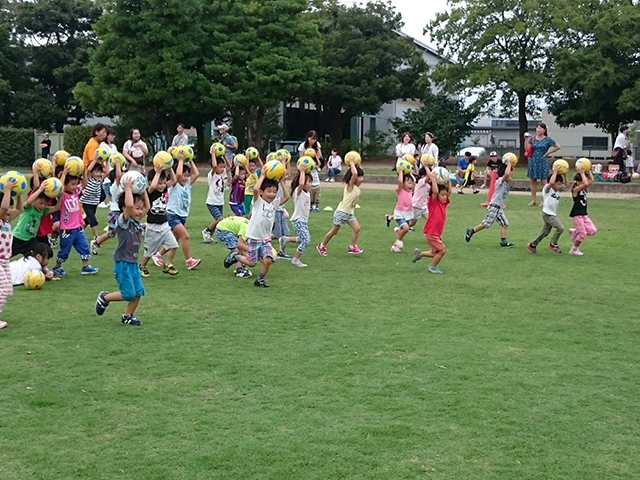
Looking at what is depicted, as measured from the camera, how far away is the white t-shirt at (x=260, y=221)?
9273 millimetres

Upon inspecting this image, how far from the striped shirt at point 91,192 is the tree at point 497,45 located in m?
28.7

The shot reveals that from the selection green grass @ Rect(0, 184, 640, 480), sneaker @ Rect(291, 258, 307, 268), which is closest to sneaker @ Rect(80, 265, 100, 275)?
green grass @ Rect(0, 184, 640, 480)

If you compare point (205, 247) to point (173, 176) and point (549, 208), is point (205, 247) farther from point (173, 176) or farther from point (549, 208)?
point (549, 208)

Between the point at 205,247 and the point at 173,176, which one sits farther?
the point at 205,247

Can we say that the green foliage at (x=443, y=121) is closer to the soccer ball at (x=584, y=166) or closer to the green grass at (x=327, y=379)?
the soccer ball at (x=584, y=166)

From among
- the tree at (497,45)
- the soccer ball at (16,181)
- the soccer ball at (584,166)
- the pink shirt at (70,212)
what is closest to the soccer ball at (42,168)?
the pink shirt at (70,212)

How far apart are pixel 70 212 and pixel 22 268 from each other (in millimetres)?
905

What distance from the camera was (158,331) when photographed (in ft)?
24.1

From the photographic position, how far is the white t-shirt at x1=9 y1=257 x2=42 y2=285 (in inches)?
362

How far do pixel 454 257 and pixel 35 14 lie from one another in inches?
1478

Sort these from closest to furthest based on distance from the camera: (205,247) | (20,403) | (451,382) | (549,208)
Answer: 1. (20,403)
2. (451,382)
3. (549,208)
4. (205,247)

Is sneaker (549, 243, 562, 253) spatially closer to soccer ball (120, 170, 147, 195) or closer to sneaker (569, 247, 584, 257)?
sneaker (569, 247, 584, 257)

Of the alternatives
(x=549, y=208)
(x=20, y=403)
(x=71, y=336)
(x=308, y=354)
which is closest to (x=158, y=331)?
(x=71, y=336)

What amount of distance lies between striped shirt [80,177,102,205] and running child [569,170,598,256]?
688 cm
